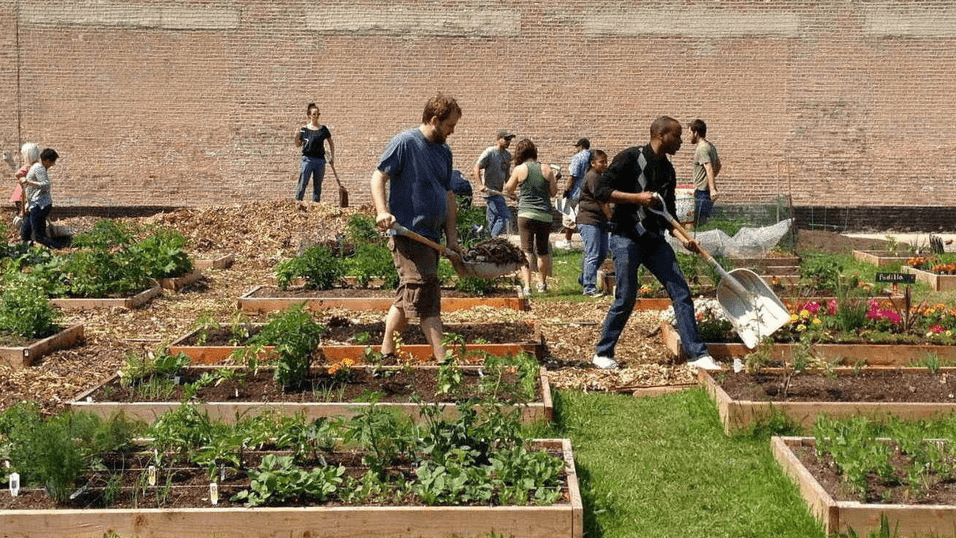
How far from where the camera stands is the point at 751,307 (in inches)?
326

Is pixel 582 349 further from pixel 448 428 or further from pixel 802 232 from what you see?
pixel 802 232

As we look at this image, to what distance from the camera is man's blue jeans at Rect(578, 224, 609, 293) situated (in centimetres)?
1187

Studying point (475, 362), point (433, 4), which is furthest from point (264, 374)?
point (433, 4)

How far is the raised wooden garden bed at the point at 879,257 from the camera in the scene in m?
14.5

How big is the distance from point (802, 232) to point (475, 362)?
11.0 meters

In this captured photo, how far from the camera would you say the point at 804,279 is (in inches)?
446

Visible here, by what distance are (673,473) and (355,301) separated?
542 centimetres

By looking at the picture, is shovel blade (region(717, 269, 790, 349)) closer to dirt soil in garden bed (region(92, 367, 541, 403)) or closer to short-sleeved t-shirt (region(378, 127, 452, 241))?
dirt soil in garden bed (region(92, 367, 541, 403))

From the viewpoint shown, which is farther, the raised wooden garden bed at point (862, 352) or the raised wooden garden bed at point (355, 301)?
the raised wooden garden bed at point (355, 301)

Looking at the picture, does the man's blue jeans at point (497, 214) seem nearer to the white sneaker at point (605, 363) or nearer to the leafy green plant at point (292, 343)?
the white sneaker at point (605, 363)

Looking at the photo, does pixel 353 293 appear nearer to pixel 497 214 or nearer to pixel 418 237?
pixel 497 214

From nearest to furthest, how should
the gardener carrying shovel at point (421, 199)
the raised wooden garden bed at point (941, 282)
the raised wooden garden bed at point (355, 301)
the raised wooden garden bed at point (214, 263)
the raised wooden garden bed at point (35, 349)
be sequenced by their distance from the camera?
the gardener carrying shovel at point (421, 199), the raised wooden garden bed at point (35, 349), the raised wooden garden bed at point (355, 301), the raised wooden garden bed at point (941, 282), the raised wooden garden bed at point (214, 263)

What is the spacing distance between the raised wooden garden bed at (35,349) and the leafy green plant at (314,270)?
105 inches

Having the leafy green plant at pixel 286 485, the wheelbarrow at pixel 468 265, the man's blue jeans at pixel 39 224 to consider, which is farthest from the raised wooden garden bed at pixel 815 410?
the man's blue jeans at pixel 39 224
